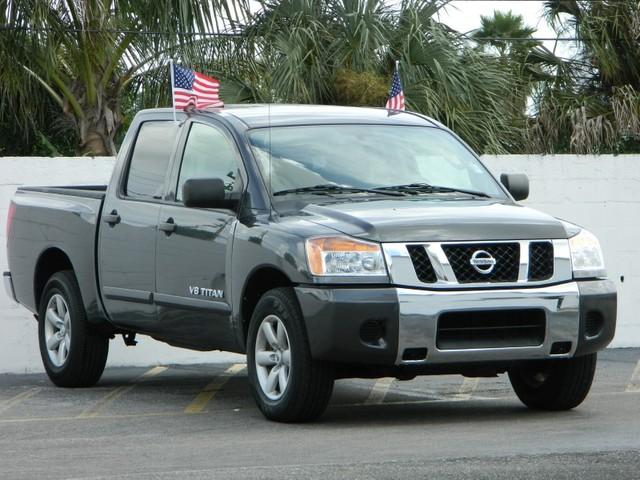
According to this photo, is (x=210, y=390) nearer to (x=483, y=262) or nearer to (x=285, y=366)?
(x=285, y=366)

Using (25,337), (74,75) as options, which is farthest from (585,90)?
(25,337)

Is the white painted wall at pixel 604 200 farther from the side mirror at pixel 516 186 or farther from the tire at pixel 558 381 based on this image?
the tire at pixel 558 381

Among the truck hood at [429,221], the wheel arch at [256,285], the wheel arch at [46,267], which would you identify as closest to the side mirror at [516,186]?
the truck hood at [429,221]

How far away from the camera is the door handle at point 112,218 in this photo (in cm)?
1032

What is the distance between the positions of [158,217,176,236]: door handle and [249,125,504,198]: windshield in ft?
2.46

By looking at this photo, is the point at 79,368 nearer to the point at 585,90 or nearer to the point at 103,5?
the point at 103,5

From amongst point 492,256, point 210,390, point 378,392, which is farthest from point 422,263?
point 210,390

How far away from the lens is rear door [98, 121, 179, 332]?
32.6 feet

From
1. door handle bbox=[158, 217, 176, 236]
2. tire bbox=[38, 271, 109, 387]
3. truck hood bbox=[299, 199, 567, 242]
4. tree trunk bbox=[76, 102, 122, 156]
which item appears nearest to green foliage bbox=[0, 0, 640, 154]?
tree trunk bbox=[76, 102, 122, 156]

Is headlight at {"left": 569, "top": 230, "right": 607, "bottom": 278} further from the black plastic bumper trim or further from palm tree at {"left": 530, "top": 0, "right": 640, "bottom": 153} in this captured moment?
palm tree at {"left": 530, "top": 0, "right": 640, "bottom": 153}

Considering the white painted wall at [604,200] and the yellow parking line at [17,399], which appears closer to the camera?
the yellow parking line at [17,399]

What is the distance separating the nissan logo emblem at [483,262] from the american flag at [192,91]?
2718 millimetres

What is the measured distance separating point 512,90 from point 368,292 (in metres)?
13.3

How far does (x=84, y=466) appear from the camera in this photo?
7.19 m
